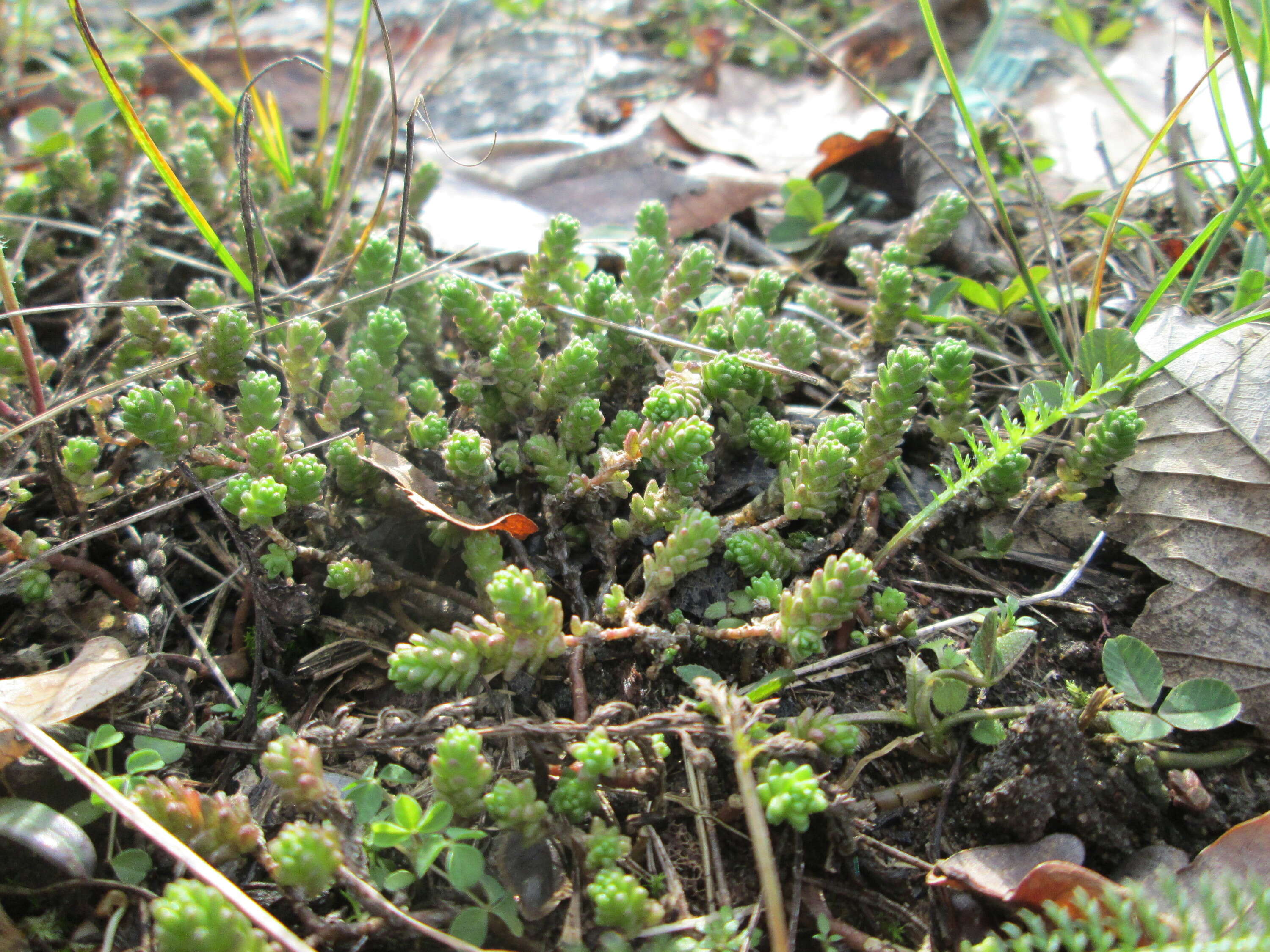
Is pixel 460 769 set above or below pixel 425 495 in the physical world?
below

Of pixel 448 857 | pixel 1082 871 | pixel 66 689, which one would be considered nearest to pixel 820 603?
pixel 1082 871

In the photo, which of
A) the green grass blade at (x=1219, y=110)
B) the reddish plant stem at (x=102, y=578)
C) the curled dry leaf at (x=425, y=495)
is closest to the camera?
the curled dry leaf at (x=425, y=495)

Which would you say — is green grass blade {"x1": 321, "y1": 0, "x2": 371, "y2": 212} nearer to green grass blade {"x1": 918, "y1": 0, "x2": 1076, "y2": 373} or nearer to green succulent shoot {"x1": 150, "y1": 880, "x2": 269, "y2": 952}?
green grass blade {"x1": 918, "y1": 0, "x2": 1076, "y2": 373}

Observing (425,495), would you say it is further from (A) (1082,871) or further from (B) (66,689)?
(A) (1082,871)

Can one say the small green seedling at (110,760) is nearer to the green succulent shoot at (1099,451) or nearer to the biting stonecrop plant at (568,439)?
the biting stonecrop plant at (568,439)

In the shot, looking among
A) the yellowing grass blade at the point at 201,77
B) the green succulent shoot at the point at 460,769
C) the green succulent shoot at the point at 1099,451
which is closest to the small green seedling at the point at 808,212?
the green succulent shoot at the point at 1099,451

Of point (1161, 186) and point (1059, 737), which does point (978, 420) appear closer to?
point (1059, 737)
